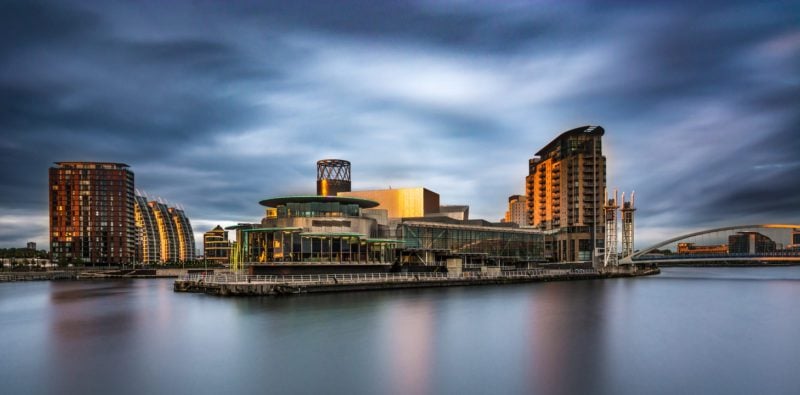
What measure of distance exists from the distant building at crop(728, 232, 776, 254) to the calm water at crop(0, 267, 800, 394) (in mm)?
90978

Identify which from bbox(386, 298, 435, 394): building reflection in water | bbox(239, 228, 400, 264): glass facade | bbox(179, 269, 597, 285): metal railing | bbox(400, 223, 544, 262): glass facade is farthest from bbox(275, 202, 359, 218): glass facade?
bbox(386, 298, 435, 394): building reflection in water

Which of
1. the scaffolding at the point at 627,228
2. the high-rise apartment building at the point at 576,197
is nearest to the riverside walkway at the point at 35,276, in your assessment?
the high-rise apartment building at the point at 576,197

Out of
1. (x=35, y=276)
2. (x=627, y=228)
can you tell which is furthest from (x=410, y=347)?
(x=35, y=276)

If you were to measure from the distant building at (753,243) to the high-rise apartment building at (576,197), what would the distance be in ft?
115

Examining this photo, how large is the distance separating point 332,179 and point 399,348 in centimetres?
10726

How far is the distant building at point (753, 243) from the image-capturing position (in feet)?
438

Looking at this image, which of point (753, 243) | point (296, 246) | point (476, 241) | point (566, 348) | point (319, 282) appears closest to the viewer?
point (566, 348)

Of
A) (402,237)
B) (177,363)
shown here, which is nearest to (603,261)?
(402,237)

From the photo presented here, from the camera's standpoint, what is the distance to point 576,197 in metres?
153

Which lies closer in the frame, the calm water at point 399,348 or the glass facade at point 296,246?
the calm water at point 399,348

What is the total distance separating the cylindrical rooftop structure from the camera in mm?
136250

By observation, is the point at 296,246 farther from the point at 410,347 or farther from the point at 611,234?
the point at 611,234

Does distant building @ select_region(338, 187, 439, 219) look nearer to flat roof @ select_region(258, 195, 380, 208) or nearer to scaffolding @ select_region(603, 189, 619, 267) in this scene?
flat roof @ select_region(258, 195, 380, 208)

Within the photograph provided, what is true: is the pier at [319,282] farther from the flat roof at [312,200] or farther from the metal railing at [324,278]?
the flat roof at [312,200]
